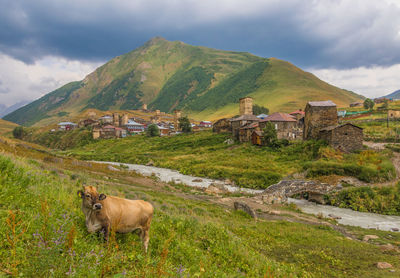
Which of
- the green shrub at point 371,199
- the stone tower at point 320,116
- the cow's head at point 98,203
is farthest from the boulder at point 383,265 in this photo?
the stone tower at point 320,116

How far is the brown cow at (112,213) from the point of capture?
449 cm

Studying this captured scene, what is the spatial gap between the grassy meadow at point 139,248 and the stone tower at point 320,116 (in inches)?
1350

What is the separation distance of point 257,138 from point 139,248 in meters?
54.4

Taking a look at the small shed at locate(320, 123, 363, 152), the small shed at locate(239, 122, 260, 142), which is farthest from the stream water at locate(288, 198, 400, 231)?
the small shed at locate(239, 122, 260, 142)

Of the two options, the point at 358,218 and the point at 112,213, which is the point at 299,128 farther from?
the point at 112,213

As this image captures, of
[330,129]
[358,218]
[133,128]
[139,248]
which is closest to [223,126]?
[330,129]

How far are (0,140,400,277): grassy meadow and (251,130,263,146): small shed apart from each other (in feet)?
137

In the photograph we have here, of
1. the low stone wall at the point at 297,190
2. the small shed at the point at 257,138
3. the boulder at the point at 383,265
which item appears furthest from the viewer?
the small shed at the point at 257,138

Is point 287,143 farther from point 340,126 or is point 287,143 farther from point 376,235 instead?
point 376,235

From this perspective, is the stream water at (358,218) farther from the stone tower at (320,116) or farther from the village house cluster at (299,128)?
the stone tower at (320,116)

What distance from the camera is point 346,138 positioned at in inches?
1531

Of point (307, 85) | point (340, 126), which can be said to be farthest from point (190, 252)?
point (307, 85)

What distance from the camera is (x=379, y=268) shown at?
920 centimetres

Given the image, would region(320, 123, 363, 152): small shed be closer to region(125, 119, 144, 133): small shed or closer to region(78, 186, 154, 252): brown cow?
region(78, 186, 154, 252): brown cow
